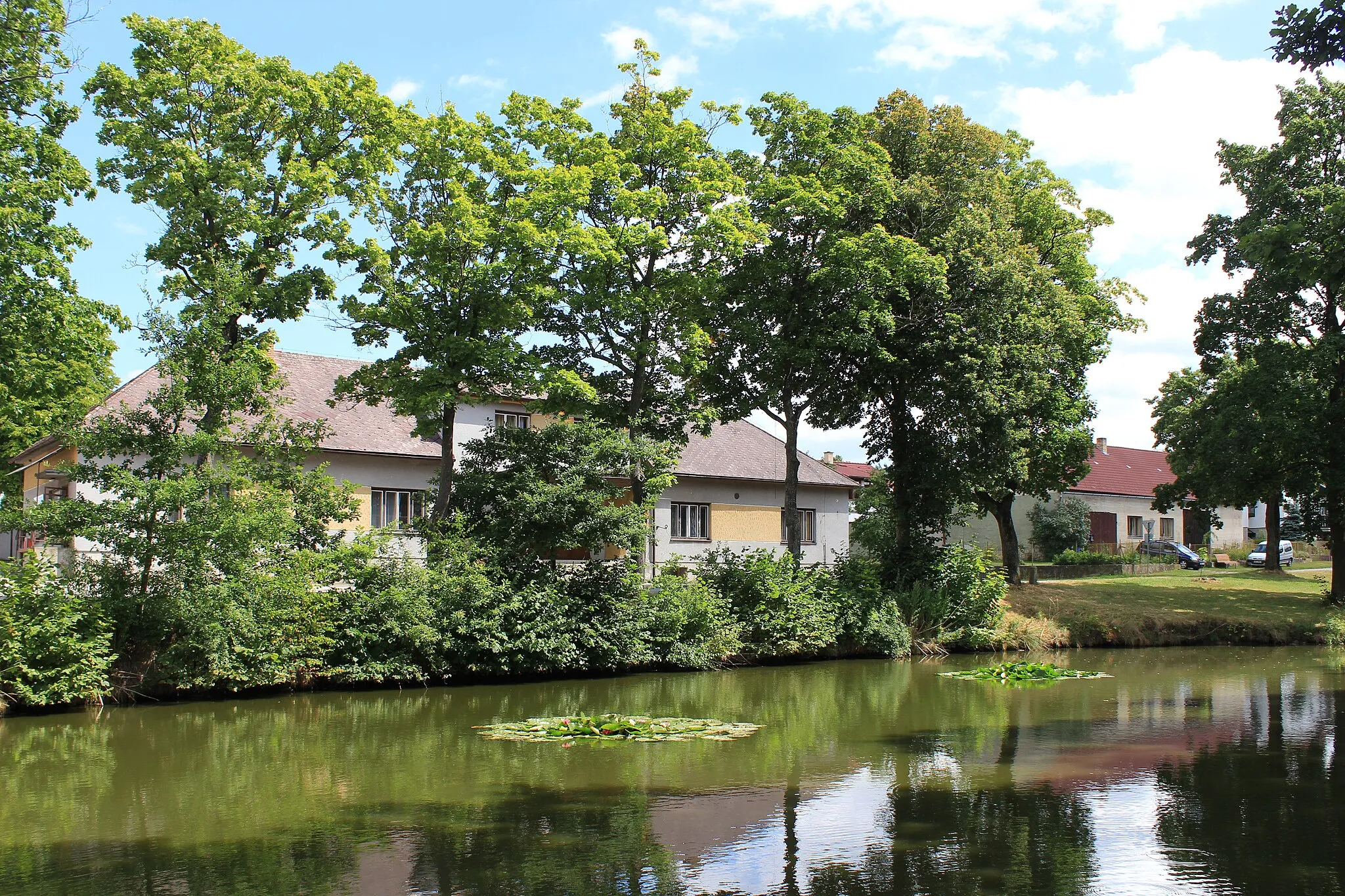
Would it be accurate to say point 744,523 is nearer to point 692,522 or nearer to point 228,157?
point 692,522

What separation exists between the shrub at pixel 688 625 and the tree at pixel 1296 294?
18.6 metres

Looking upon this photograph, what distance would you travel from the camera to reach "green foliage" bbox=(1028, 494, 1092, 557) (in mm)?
51031

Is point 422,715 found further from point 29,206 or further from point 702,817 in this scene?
point 29,206

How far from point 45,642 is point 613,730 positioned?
33.2 ft

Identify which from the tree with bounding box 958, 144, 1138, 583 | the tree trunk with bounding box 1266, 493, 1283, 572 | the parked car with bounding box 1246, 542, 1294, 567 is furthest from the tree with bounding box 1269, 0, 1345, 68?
the parked car with bounding box 1246, 542, 1294, 567

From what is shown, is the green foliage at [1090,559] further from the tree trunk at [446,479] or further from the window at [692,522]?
the tree trunk at [446,479]

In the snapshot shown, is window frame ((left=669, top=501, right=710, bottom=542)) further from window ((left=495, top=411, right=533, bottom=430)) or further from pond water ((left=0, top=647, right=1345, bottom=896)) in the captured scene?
pond water ((left=0, top=647, right=1345, bottom=896))

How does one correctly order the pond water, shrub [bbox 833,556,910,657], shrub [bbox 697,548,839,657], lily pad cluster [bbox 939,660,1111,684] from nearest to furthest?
the pond water → lily pad cluster [bbox 939,660,1111,684] → shrub [bbox 697,548,839,657] → shrub [bbox 833,556,910,657]

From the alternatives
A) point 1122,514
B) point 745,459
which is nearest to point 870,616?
point 745,459

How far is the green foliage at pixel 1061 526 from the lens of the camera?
51.0 m

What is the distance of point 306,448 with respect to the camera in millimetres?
22484

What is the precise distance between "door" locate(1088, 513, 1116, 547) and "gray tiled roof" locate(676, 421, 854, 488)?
20.5 m

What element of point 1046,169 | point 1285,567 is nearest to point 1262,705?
point 1046,169

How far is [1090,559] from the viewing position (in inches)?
1882
